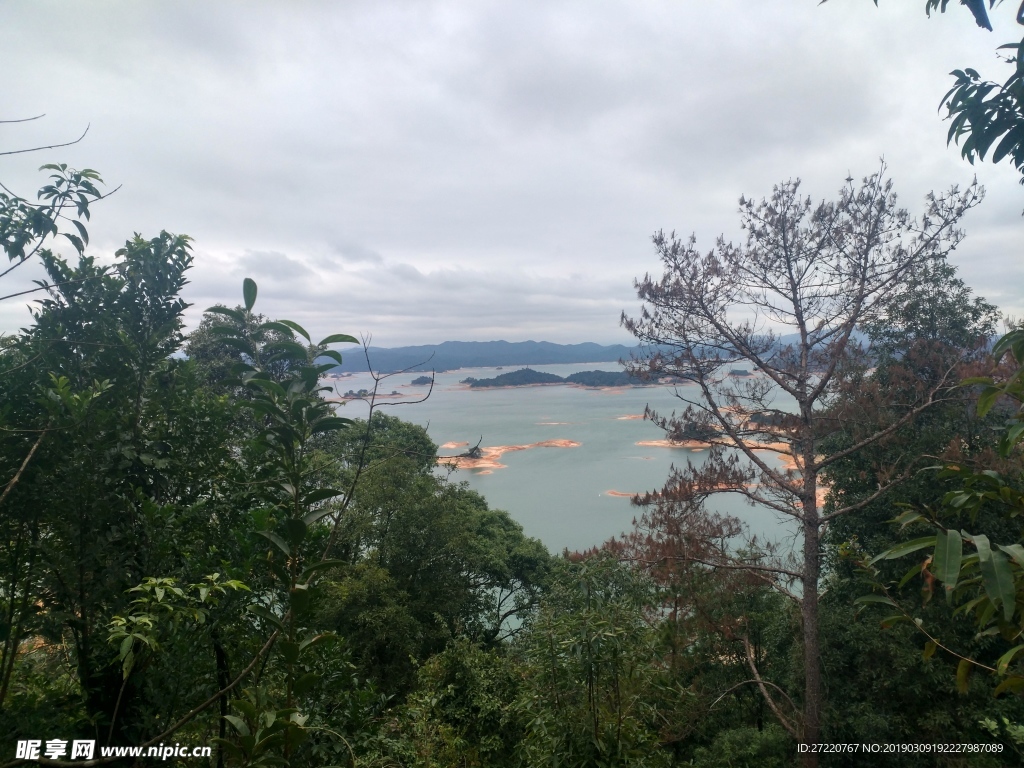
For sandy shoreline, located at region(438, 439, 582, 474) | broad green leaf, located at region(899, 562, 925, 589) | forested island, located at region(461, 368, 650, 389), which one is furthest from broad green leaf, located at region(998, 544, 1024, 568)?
forested island, located at region(461, 368, 650, 389)

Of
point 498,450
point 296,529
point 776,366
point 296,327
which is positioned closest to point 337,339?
point 296,327

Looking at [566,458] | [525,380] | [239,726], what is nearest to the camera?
[239,726]

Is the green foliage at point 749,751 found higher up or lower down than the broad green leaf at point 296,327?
lower down

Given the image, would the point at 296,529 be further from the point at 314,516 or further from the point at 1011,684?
the point at 1011,684

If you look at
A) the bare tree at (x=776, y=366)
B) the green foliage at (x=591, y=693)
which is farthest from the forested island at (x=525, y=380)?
the green foliage at (x=591, y=693)

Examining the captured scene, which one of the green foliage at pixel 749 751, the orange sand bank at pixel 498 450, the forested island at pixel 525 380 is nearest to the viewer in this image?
the green foliage at pixel 749 751

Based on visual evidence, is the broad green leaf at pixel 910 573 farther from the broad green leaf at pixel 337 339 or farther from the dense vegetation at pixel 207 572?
the broad green leaf at pixel 337 339

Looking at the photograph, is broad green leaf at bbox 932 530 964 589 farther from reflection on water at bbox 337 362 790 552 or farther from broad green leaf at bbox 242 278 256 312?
reflection on water at bbox 337 362 790 552
